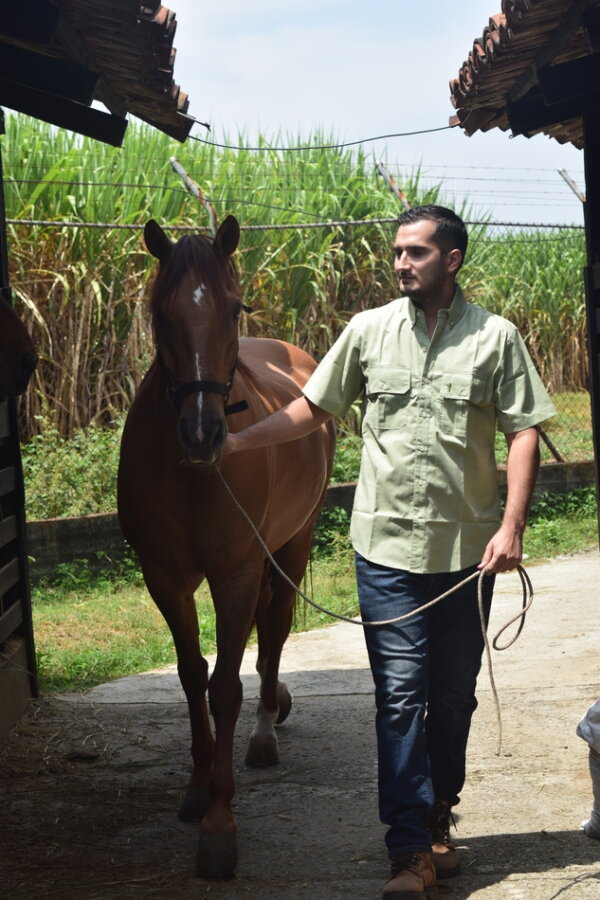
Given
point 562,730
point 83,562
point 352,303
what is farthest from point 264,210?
point 562,730

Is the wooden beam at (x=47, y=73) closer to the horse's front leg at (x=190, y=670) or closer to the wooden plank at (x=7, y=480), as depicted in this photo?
the wooden plank at (x=7, y=480)

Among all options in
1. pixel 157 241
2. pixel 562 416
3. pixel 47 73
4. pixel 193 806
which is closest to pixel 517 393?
pixel 157 241

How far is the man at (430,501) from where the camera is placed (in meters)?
3.24

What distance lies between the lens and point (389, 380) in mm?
3402

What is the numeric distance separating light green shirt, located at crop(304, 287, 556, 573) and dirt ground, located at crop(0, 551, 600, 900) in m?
1.09

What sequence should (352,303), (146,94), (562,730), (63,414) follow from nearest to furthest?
(562,730) < (146,94) < (63,414) < (352,303)

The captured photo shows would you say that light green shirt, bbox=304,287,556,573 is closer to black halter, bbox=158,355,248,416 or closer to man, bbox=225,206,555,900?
man, bbox=225,206,555,900

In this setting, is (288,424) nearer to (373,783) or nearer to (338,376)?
(338,376)

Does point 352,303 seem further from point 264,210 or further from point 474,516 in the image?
point 474,516

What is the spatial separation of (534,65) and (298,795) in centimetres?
358

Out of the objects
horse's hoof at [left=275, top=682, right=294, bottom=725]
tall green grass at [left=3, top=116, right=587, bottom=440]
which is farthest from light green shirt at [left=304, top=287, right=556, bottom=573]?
tall green grass at [left=3, top=116, right=587, bottom=440]

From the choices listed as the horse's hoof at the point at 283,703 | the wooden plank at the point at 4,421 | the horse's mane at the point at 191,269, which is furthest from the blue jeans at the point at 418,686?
the wooden plank at the point at 4,421

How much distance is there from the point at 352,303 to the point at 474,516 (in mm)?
8891

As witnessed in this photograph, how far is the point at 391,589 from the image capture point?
3.33m
